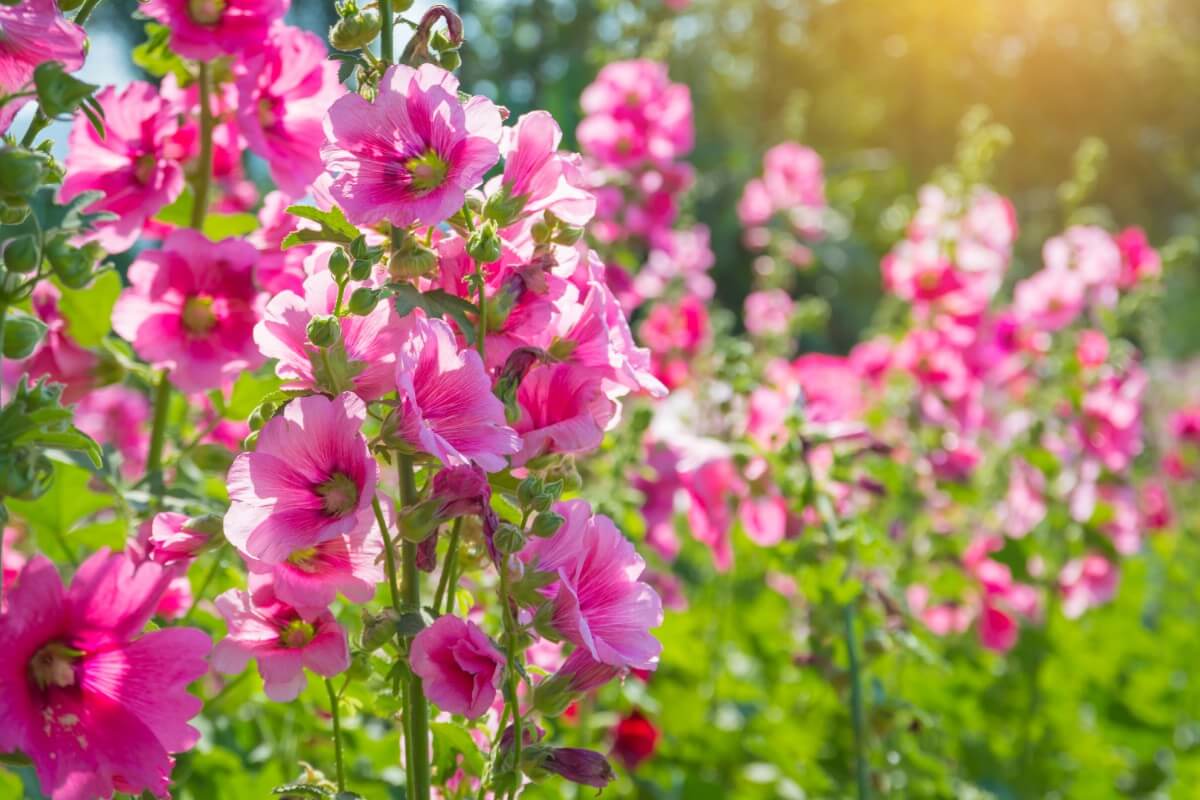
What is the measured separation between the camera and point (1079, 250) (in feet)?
8.84

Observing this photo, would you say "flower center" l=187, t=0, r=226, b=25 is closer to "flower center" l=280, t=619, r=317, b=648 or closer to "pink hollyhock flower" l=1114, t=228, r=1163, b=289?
"flower center" l=280, t=619, r=317, b=648

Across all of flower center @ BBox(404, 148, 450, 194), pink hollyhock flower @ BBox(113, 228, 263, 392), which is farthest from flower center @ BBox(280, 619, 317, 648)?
pink hollyhock flower @ BBox(113, 228, 263, 392)

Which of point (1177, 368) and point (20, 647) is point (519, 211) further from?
point (1177, 368)

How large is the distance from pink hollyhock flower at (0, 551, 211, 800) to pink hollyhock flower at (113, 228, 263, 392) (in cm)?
50

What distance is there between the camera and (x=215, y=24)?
1.17 metres

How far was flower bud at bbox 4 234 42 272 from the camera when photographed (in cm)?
77

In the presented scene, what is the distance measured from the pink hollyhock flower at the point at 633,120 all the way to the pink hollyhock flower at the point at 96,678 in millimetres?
1759

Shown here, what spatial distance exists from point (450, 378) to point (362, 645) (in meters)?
0.19

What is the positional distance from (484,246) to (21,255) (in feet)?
0.97

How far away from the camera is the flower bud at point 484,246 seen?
813 millimetres

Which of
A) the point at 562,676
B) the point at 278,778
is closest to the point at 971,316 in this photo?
the point at 278,778

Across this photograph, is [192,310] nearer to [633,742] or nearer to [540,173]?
[540,173]

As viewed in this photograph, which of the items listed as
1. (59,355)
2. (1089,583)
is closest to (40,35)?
(59,355)

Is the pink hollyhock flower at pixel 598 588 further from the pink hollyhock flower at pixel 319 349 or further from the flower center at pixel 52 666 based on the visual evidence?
the flower center at pixel 52 666
